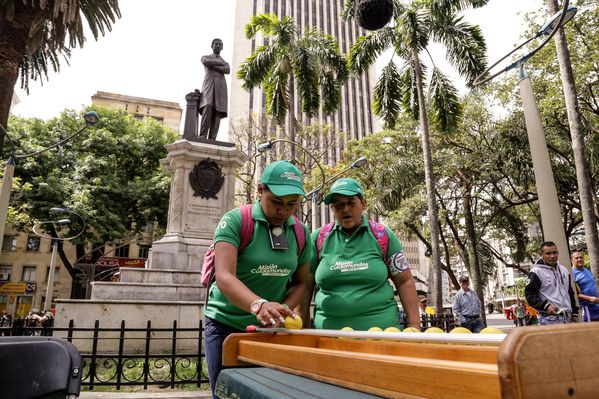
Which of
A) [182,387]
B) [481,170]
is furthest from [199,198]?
[481,170]

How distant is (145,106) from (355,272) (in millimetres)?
51595

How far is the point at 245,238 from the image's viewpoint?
2188 mm

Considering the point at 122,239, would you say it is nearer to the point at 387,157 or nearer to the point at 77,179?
the point at 77,179

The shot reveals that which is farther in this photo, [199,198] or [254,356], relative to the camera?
[199,198]

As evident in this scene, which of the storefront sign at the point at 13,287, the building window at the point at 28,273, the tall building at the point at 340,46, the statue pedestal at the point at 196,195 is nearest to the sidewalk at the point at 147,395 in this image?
the statue pedestal at the point at 196,195

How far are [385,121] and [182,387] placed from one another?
1328 cm

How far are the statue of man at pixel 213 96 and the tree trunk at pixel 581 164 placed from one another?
853cm

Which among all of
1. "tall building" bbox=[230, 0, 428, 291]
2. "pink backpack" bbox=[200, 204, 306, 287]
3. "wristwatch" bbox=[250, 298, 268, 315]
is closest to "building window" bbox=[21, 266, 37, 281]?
"tall building" bbox=[230, 0, 428, 291]

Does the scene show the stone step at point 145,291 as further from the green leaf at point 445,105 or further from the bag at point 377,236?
the green leaf at point 445,105

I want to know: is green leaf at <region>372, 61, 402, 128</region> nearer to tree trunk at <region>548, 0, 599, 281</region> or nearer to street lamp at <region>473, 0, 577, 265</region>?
tree trunk at <region>548, 0, 599, 281</region>

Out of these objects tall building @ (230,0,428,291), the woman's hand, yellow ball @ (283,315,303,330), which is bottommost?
yellow ball @ (283,315,303,330)

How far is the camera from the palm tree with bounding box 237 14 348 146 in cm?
1833

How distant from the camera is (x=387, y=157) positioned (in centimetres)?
2278

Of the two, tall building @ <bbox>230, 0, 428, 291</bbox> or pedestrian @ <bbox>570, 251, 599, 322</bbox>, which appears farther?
tall building @ <bbox>230, 0, 428, 291</bbox>
